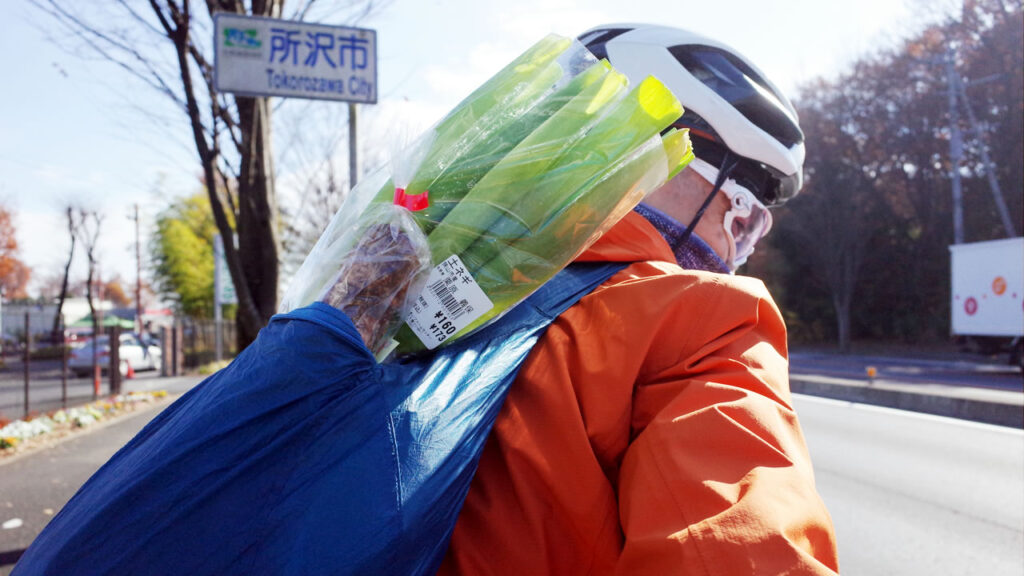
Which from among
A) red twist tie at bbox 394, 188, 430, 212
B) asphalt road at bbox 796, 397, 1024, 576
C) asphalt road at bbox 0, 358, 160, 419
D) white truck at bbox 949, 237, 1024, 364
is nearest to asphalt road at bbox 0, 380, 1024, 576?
asphalt road at bbox 796, 397, 1024, 576

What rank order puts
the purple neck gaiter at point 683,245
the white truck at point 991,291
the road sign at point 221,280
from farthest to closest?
1. the road sign at point 221,280
2. the white truck at point 991,291
3. the purple neck gaiter at point 683,245

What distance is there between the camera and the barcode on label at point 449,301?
101 cm

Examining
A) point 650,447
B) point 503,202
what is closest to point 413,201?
point 503,202

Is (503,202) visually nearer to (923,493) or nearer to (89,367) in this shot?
(923,493)

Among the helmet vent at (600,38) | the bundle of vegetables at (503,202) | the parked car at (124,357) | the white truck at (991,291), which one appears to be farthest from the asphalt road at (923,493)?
the parked car at (124,357)

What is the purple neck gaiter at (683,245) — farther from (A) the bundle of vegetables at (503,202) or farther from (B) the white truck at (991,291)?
(B) the white truck at (991,291)

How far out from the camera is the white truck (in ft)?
53.9

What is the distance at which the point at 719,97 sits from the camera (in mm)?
1703

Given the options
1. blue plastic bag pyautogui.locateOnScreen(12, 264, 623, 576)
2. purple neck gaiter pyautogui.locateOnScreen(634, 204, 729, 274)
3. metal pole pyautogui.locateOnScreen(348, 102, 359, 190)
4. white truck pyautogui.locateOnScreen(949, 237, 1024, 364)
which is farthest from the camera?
white truck pyautogui.locateOnScreen(949, 237, 1024, 364)

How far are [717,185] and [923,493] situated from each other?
5.41 m

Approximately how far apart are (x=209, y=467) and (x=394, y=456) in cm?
21

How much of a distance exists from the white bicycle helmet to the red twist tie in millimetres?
843

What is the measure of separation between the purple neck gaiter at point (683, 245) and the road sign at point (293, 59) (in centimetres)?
445

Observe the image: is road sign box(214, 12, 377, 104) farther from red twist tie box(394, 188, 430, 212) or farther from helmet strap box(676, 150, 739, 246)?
red twist tie box(394, 188, 430, 212)
